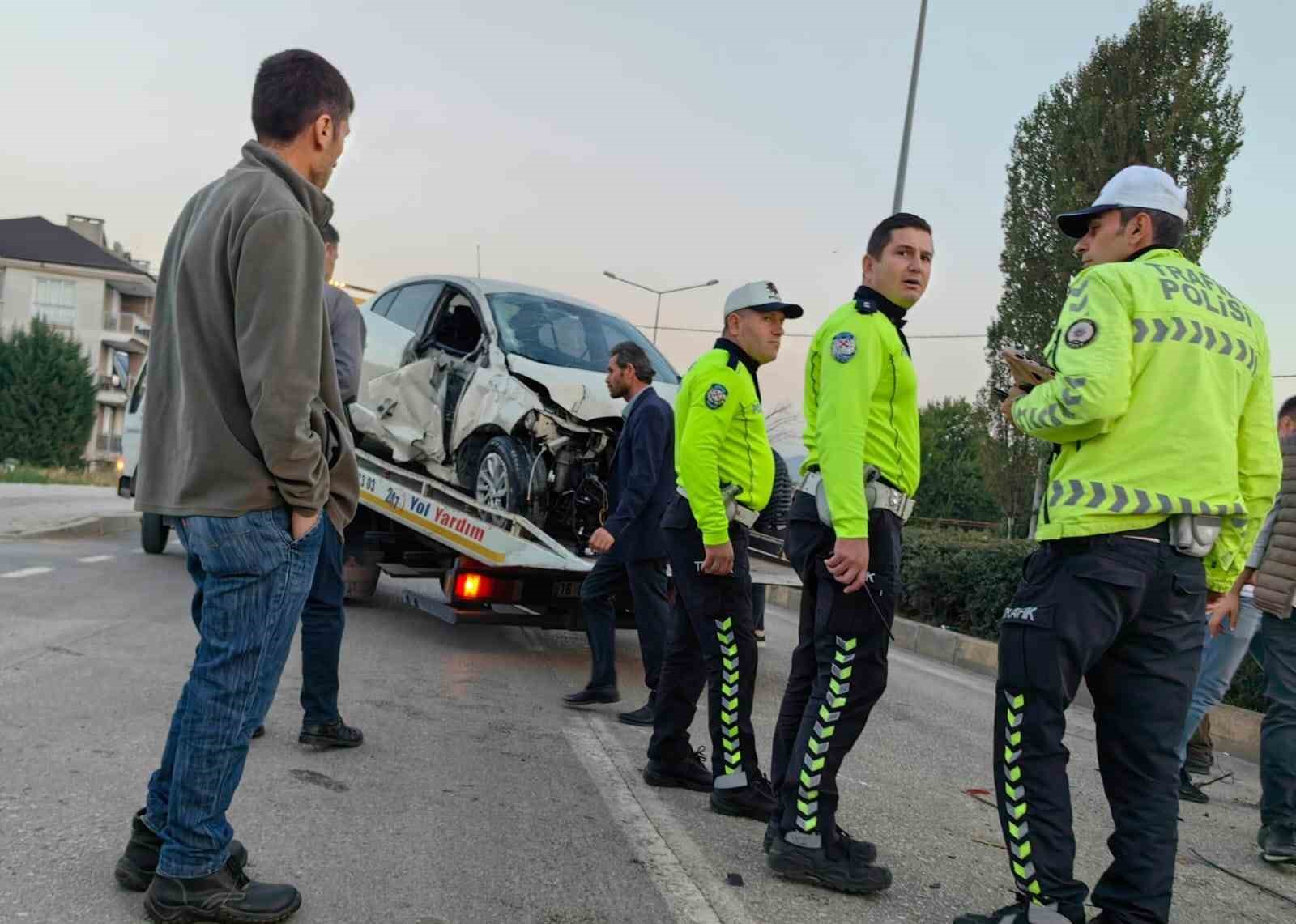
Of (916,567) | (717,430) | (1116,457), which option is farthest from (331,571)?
(916,567)

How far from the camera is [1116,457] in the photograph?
3.10m

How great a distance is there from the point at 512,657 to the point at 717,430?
3.62m

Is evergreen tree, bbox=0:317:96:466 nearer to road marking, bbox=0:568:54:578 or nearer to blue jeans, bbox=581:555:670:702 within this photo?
road marking, bbox=0:568:54:578

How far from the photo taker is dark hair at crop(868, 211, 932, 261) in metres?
3.82

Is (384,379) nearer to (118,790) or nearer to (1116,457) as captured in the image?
(118,790)

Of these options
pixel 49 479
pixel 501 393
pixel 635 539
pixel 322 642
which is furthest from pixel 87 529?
pixel 49 479

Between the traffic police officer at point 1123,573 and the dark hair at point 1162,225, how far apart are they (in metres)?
0.11

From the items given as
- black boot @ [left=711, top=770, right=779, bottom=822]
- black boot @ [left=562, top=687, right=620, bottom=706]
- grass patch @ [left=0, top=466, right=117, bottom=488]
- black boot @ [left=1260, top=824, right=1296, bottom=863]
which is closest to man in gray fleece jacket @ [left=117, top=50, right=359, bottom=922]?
black boot @ [left=711, top=770, right=779, bottom=822]

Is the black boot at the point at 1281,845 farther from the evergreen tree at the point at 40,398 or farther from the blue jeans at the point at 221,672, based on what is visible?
the evergreen tree at the point at 40,398

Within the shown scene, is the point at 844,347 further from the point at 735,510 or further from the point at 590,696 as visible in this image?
the point at 590,696

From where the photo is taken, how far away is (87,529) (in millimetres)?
15078

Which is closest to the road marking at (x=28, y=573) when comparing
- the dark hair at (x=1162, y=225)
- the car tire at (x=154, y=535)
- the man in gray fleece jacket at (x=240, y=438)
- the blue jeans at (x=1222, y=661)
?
the car tire at (x=154, y=535)

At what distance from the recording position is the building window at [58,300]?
60250mm

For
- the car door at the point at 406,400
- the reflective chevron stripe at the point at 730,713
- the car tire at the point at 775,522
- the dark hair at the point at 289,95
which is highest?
the dark hair at the point at 289,95
